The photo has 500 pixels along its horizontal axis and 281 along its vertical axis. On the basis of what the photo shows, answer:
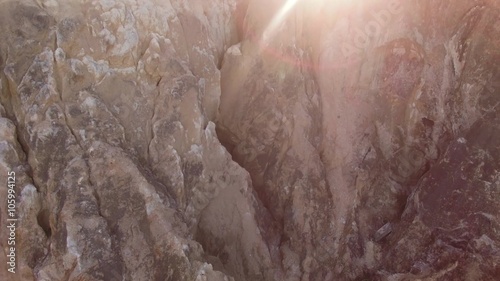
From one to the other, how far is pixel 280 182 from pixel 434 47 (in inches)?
127

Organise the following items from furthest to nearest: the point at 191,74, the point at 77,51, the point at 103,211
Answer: the point at 191,74 → the point at 77,51 → the point at 103,211

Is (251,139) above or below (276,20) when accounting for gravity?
below

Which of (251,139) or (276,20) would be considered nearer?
(251,139)

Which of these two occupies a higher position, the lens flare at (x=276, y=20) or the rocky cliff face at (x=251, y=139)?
the lens flare at (x=276, y=20)

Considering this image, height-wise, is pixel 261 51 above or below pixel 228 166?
above

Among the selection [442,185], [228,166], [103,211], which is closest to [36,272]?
[103,211]

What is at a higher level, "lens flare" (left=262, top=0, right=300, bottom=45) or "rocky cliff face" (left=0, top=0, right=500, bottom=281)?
"lens flare" (left=262, top=0, right=300, bottom=45)

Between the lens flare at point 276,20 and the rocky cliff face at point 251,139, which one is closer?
the rocky cliff face at point 251,139

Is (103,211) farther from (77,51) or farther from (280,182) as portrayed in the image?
(280,182)

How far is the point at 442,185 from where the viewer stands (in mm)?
6785

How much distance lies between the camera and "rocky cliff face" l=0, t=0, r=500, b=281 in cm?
600

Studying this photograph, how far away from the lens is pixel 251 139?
777 cm

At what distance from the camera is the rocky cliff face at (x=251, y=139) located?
5996 mm

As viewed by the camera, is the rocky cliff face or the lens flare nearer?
the rocky cliff face
